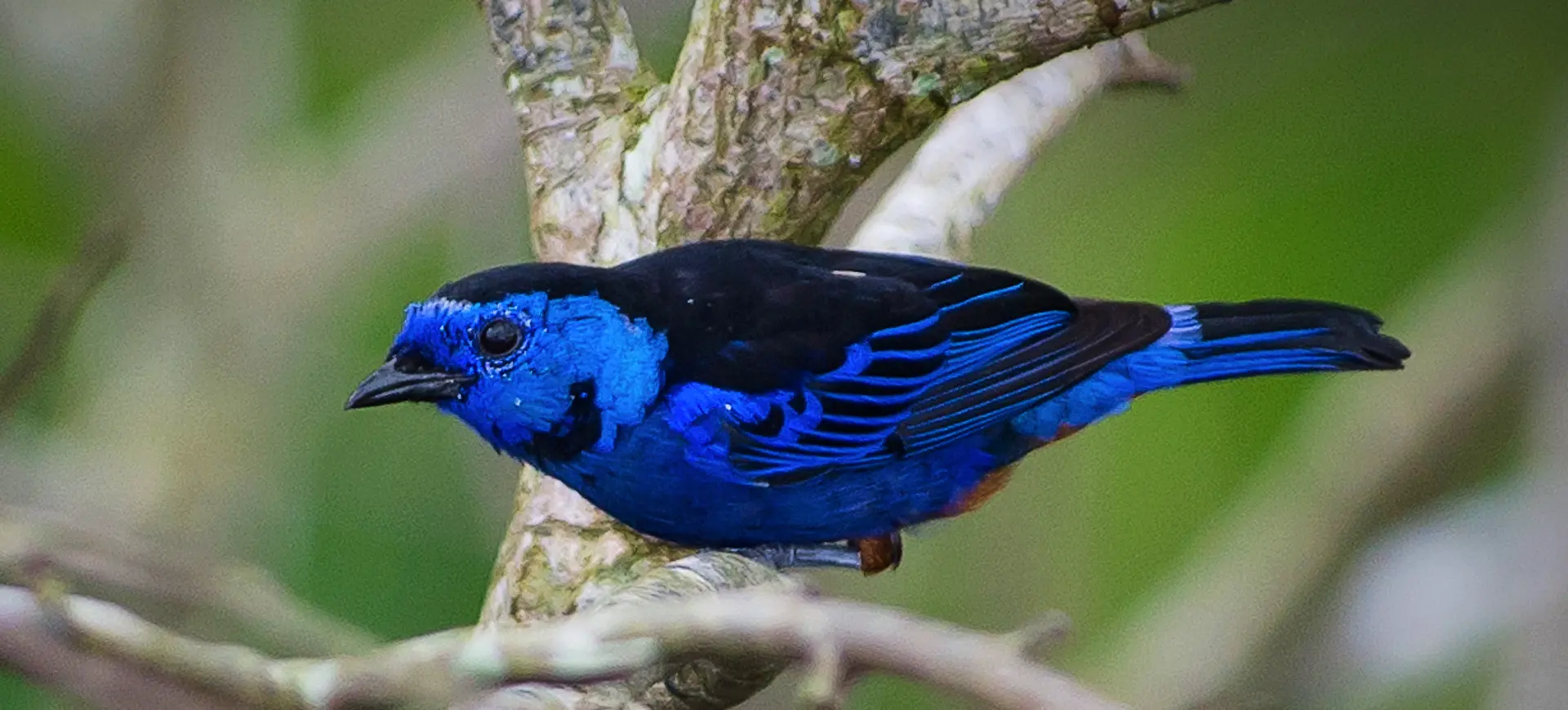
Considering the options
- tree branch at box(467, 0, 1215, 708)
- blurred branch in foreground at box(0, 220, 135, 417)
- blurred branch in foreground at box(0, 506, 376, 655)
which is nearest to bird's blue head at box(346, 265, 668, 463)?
tree branch at box(467, 0, 1215, 708)

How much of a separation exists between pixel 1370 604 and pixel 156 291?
109 inches

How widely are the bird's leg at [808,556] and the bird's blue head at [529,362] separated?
0.46m

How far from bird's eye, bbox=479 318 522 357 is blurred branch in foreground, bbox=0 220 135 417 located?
0.64m

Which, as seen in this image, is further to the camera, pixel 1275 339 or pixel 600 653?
pixel 1275 339

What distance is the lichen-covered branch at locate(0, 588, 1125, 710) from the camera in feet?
3.66

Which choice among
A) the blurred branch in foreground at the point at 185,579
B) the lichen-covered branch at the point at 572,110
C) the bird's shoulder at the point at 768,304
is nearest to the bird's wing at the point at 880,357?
the bird's shoulder at the point at 768,304

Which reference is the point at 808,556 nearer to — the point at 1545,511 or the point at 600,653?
the point at 1545,511

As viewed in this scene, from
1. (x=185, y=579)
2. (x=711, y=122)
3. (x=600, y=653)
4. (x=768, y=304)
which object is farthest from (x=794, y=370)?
(x=185, y=579)

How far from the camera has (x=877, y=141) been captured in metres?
2.84

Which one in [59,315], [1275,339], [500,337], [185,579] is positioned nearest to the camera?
[185,579]

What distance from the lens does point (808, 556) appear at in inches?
119

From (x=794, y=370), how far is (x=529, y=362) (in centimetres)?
42

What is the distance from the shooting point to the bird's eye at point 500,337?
2418 mm

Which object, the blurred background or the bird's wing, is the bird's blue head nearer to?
the bird's wing
